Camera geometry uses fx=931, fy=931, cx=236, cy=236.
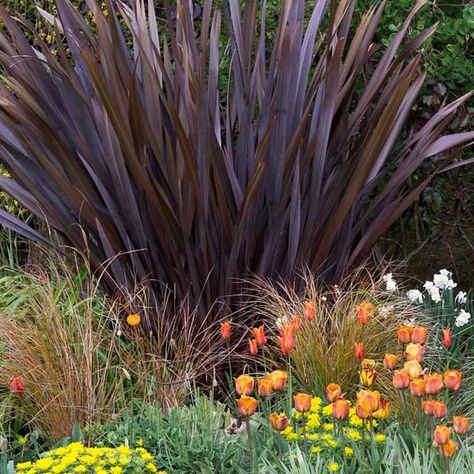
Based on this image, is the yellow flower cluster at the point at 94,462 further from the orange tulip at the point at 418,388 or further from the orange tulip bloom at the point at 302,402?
the orange tulip at the point at 418,388

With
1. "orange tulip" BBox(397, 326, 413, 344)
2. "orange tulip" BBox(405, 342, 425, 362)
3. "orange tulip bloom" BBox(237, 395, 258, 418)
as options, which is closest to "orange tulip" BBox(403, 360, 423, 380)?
"orange tulip" BBox(405, 342, 425, 362)

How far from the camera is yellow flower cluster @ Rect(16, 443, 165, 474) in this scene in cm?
280

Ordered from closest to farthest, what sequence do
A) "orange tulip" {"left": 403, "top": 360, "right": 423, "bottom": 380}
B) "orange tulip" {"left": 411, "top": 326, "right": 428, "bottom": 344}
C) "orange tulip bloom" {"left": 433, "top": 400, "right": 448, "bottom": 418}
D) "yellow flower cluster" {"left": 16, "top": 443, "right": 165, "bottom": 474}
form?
"orange tulip bloom" {"left": 433, "top": 400, "right": 448, "bottom": 418}
"orange tulip" {"left": 403, "top": 360, "right": 423, "bottom": 380}
"yellow flower cluster" {"left": 16, "top": 443, "right": 165, "bottom": 474}
"orange tulip" {"left": 411, "top": 326, "right": 428, "bottom": 344}

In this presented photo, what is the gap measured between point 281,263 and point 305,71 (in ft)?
3.18

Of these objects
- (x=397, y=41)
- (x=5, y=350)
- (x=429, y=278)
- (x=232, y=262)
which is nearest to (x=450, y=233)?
(x=429, y=278)

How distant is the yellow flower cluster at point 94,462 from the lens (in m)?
2.80

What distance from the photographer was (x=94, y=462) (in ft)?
9.22

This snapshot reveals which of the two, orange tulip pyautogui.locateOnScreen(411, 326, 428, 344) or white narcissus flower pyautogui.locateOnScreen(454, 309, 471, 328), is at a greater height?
orange tulip pyautogui.locateOnScreen(411, 326, 428, 344)

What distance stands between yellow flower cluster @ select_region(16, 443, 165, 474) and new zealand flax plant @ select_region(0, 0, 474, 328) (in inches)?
52.8

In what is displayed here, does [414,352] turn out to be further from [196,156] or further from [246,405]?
[196,156]

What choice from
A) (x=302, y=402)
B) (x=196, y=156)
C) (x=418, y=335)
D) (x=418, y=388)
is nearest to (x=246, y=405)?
(x=302, y=402)

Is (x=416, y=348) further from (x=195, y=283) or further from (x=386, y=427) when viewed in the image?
(x=195, y=283)

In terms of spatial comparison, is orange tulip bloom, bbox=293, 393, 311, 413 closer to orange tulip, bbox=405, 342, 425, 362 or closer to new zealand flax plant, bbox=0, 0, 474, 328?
orange tulip, bbox=405, 342, 425, 362

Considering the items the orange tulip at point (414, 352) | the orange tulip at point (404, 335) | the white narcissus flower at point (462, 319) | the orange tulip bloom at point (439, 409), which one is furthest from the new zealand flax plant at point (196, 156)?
the orange tulip bloom at point (439, 409)
